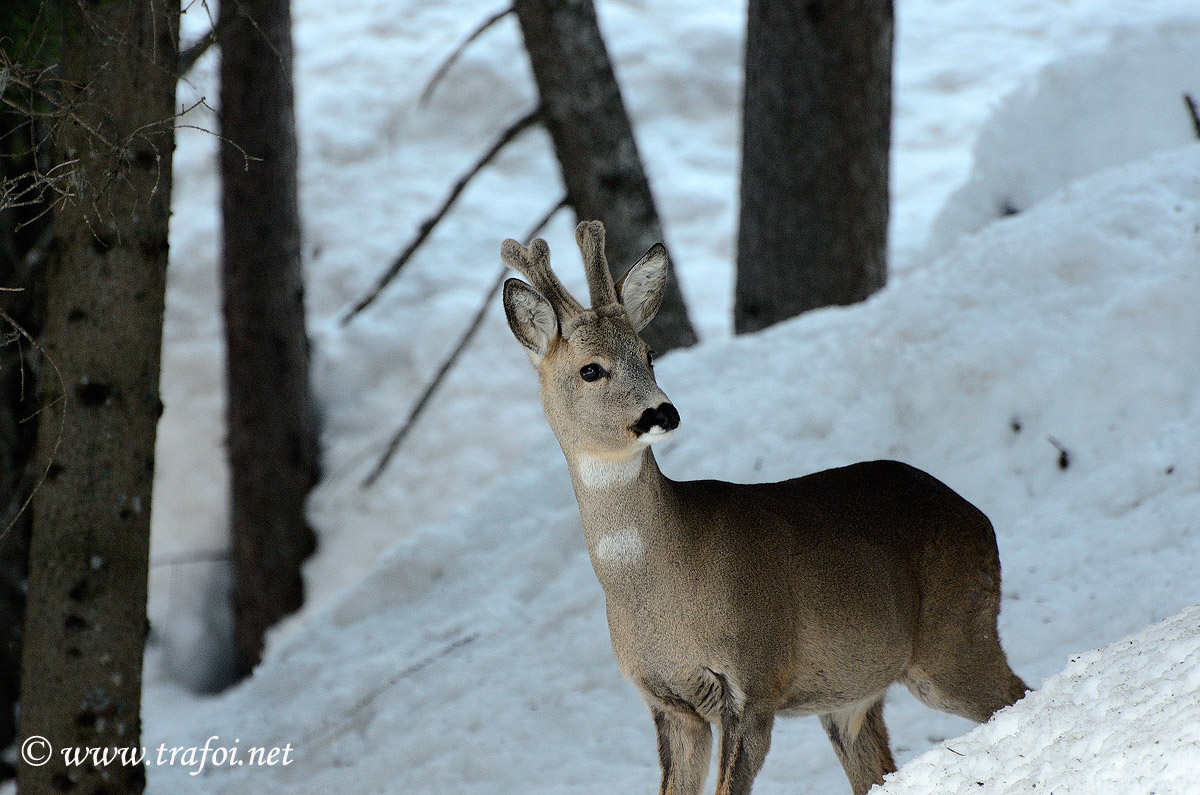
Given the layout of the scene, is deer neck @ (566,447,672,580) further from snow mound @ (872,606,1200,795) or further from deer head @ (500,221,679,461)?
snow mound @ (872,606,1200,795)

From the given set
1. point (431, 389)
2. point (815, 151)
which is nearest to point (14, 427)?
point (431, 389)

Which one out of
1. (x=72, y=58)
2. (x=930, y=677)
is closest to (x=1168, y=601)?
(x=930, y=677)

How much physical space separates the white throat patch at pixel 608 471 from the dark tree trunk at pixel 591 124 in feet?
13.3

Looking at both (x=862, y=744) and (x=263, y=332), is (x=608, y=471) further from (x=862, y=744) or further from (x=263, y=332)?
(x=263, y=332)

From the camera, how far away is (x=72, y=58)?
14.1 ft

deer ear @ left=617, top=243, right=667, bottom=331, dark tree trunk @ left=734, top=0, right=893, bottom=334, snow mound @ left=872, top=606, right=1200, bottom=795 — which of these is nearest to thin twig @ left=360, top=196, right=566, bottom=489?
dark tree trunk @ left=734, top=0, right=893, bottom=334

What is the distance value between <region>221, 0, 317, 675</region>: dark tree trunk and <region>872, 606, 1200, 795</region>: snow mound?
274 inches

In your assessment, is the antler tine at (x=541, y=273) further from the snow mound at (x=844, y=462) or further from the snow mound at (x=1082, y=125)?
the snow mound at (x=1082, y=125)

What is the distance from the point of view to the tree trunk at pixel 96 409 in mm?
4230

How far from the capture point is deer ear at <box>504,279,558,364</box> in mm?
3451

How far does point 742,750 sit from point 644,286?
1366 millimetres

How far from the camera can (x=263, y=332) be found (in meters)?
9.14

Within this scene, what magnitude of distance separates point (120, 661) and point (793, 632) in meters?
2.38

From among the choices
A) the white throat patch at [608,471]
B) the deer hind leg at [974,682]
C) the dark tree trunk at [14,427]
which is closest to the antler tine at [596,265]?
the white throat patch at [608,471]
